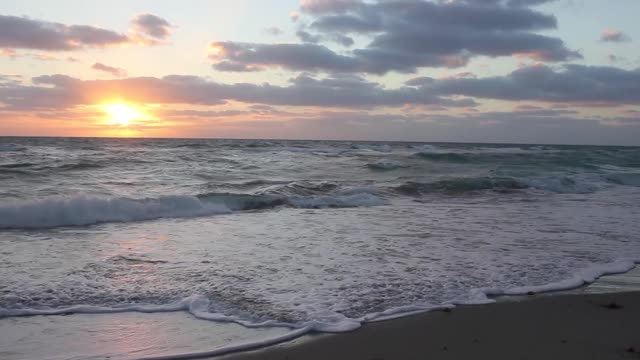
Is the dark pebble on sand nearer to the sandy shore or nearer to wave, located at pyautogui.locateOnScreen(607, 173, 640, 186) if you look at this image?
the sandy shore

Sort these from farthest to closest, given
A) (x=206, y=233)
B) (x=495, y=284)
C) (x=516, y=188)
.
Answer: (x=516, y=188), (x=206, y=233), (x=495, y=284)

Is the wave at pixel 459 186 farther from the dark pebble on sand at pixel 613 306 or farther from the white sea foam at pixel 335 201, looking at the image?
the dark pebble on sand at pixel 613 306

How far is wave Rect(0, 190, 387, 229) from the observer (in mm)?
10414

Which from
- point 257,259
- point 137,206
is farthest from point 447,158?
point 257,259

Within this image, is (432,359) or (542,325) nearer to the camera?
(432,359)

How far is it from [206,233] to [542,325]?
5991mm

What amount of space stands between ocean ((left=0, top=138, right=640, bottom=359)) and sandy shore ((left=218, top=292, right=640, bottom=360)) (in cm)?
24

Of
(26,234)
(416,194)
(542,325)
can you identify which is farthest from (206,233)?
(416,194)

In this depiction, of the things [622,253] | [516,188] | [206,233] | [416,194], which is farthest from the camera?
[516,188]

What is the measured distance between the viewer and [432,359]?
3975 millimetres

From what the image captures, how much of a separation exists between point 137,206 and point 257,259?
5.68m

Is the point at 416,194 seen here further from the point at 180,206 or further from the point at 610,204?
the point at 180,206

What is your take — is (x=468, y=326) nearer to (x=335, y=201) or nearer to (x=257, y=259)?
(x=257, y=259)

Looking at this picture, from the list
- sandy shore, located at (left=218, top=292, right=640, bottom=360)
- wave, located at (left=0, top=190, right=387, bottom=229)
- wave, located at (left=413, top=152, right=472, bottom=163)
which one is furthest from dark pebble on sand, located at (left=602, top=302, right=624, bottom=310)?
wave, located at (left=413, top=152, right=472, bottom=163)
